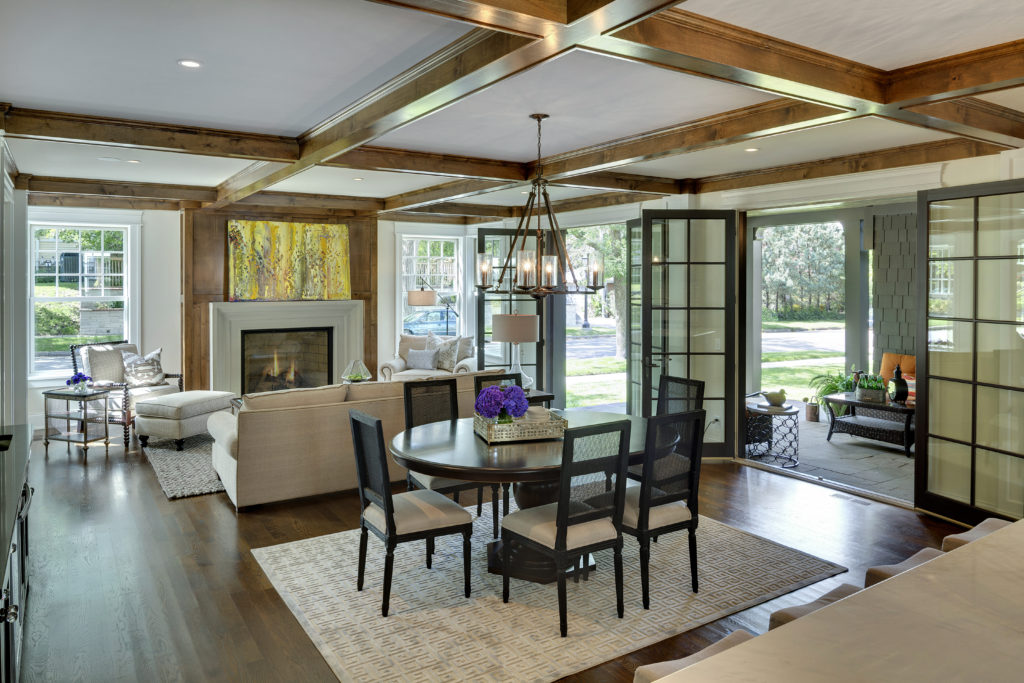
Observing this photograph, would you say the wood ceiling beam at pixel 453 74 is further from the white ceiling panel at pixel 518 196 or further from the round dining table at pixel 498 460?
the white ceiling panel at pixel 518 196

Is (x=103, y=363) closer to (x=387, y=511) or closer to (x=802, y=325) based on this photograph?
(x=387, y=511)

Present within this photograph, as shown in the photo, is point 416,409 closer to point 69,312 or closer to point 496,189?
point 496,189

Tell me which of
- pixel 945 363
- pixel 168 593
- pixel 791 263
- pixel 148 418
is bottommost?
pixel 168 593

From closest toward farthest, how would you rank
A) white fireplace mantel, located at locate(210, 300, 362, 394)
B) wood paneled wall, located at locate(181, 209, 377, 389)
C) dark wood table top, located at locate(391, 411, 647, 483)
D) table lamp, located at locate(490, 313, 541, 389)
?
dark wood table top, located at locate(391, 411, 647, 483) < table lamp, located at locate(490, 313, 541, 389) < wood paneled wall, located at locate(181, 209, 377, 389) < white fireplace mantel, located at locate(210, 300, 362, 394)

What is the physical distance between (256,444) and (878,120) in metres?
4.41

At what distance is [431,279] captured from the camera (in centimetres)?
1005

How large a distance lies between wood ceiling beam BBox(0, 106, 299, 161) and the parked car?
538 centimetres

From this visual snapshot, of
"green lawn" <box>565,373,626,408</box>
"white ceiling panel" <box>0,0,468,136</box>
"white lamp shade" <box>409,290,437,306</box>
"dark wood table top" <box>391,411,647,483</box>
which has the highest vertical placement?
"white ceiling panel" <box>0,0,468,136</box>

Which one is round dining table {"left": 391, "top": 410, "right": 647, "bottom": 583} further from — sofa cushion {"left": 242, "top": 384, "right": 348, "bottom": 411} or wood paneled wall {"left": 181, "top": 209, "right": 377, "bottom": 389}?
wood paneled wall {"left": 181, "top": 209, "right": 377, "bottom": 389}

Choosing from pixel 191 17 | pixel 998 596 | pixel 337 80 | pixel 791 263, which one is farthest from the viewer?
pixel 791 263

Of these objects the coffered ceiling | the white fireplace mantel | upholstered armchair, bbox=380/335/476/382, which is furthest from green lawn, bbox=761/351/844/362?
the white fireplace mantel

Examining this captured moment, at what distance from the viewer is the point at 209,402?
7074mm

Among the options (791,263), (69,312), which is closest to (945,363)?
(791,263)

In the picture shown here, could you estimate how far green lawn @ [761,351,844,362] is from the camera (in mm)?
10594
